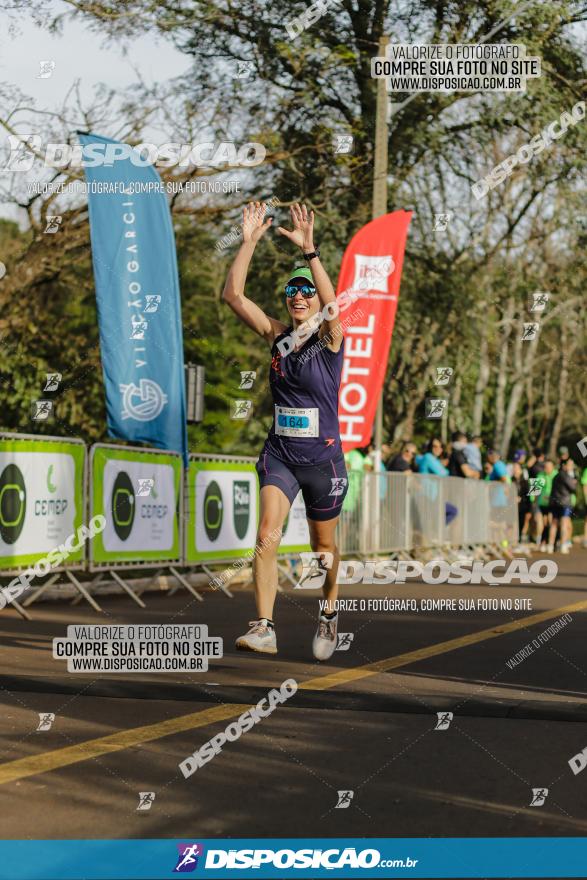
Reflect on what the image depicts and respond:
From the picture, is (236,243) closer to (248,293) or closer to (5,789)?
(248,293)

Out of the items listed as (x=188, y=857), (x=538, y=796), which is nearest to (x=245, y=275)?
(x=538, y=796)

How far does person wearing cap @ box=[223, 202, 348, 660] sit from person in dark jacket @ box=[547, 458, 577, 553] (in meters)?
17.6

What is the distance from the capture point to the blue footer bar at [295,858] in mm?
3611

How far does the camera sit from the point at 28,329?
2206 cm

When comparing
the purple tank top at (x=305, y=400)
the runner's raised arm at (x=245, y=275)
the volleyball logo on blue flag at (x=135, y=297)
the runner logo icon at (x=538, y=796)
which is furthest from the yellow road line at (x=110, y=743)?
the volleyball logo on blue flag at (x=135, y=297)

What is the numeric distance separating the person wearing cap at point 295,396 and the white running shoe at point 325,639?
48 cm

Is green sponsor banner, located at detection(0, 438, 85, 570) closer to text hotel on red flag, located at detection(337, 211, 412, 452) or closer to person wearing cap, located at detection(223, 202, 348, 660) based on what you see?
person wearing cap, located at detection(223, 202, 348, 660)

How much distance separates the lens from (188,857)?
12.3 feet

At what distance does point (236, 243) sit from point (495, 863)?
20.4 metres

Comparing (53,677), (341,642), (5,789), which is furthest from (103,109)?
(5,789)

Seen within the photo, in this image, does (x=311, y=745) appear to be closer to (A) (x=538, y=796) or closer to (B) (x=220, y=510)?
(A) (x=538, y=796)

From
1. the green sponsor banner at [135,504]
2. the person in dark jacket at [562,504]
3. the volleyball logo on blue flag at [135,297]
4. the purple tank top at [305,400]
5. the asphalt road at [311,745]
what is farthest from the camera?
the person in dark jacket at [562,504]

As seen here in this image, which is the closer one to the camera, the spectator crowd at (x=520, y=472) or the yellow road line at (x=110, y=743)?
the yellow road line at (x=110, y=743)

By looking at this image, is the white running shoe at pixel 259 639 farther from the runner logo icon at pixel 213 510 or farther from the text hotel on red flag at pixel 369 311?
the text hotel on red flag at pixel 369 311
